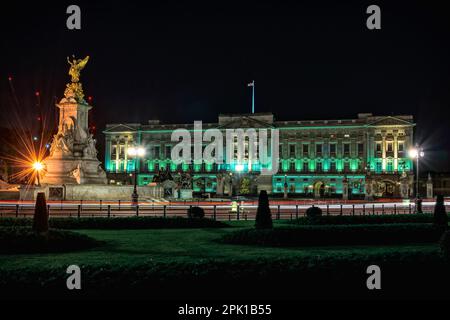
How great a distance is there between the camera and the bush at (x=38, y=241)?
15789 mm

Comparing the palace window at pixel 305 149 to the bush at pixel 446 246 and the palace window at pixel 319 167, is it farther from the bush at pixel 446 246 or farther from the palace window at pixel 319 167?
the bush at pixel 446 246

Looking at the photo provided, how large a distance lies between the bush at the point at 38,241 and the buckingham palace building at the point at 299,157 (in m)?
76.8

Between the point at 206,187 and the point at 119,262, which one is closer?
the point at 119,262

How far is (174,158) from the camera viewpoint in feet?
367

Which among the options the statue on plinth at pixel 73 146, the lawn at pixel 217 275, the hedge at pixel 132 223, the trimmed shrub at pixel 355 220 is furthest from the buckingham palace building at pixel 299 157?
the lawn at pixel 217 275

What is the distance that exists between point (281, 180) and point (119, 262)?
307ft

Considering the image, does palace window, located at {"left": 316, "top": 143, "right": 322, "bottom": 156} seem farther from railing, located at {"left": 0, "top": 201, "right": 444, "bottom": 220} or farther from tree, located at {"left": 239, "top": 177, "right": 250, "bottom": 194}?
railing, located at {"left": 0, "top": 201, "right": 444, "bottom": 220}

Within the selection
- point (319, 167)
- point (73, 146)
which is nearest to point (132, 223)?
point (73, 146)

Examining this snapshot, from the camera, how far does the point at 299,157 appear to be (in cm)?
10600

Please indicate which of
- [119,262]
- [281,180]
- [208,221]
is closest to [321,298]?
[119,262]

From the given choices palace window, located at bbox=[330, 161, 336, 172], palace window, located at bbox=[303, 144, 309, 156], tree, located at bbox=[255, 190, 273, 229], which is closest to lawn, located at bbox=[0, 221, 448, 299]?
tree, located at bbox=[255, 190, 273, 229]

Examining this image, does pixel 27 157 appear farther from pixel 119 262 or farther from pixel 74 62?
pixel 119 262

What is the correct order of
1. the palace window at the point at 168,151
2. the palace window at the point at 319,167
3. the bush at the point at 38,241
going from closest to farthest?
1. the bush at the point at 38,241
2. the palace window at the point at 319,167
3. the palace window at the point at 168,151

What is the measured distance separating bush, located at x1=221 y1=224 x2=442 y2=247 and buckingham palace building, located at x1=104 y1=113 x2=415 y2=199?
2929 inches
